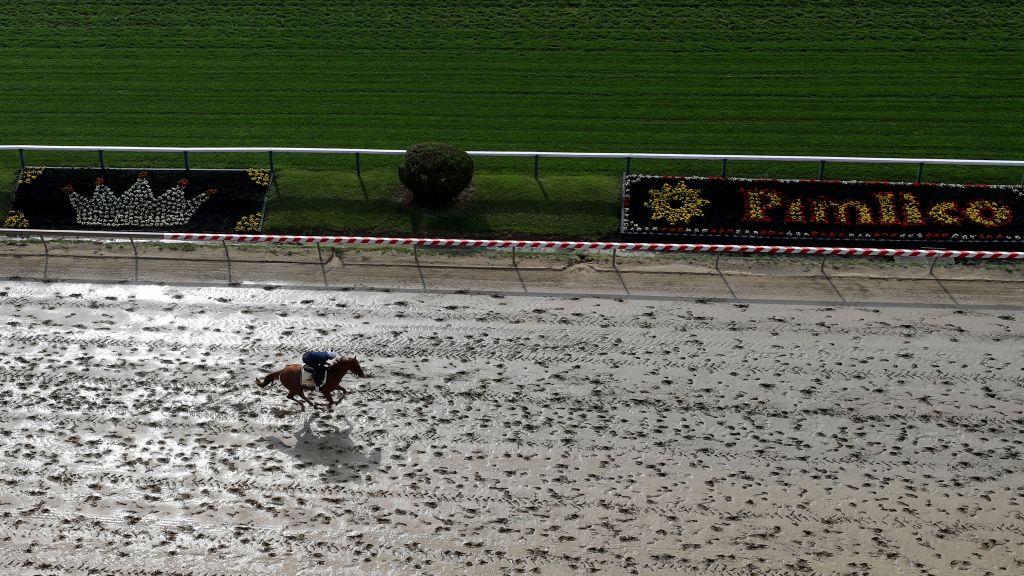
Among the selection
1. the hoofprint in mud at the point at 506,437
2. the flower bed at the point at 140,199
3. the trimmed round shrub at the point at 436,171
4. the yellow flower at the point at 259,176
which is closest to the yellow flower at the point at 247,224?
the flower bed at the point at 140,199

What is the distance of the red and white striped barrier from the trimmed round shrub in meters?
1.04

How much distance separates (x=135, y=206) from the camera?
17.0 metres

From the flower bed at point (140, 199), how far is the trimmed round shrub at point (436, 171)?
8.89 ft

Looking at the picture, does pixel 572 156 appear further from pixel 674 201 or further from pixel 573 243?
pixel 573 243

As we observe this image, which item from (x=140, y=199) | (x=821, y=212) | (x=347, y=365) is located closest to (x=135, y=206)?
(x=140, y=199)

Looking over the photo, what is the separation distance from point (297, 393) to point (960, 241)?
36.0 ft

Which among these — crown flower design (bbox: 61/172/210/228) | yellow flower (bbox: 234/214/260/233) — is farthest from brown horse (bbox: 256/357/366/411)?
crown flower design (bbox: 61/172/210/228)

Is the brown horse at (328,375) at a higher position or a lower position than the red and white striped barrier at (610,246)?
lower

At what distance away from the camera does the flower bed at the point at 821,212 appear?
638 inches

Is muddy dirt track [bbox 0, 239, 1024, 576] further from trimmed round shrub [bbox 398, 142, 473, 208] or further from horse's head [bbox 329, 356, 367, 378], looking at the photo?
trimmed round shrub [bbox 398, 142, 473, 208]

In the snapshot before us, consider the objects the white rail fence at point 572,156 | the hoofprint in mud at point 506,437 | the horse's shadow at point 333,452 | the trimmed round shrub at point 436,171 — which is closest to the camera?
the hoofprint in mud at point 506,437

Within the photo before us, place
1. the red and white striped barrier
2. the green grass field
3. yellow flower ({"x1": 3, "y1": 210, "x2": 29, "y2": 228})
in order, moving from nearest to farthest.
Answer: the red and white striped barrier < yellow flower ({"x1": 3, "y1": 210, "x2": 29, "y2": 228}) < the green grass field

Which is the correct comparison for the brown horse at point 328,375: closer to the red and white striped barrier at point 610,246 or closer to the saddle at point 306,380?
the saddle at point 306,380

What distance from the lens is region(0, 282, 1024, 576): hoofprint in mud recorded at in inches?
404
